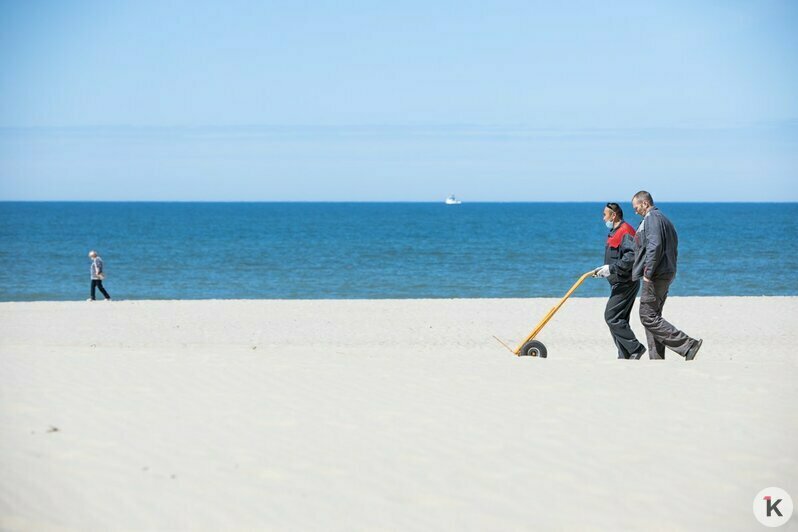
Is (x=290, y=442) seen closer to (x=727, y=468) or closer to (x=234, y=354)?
(x=727, y=468)

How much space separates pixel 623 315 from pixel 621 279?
43 centimetres

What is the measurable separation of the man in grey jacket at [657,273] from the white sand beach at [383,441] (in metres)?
0.57

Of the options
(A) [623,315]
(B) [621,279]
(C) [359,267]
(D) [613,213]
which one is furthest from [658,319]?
(C) [359,267]

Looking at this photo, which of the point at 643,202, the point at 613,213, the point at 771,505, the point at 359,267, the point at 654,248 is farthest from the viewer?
the point at 359,267

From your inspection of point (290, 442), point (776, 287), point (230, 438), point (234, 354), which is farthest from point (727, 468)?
point (776, 287)

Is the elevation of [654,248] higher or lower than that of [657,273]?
higher

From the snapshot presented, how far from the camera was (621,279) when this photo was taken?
916 cm

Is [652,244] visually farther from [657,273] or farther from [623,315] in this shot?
[623,315]

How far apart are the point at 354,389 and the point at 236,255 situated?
138 feet

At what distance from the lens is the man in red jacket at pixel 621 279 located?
30.0ft

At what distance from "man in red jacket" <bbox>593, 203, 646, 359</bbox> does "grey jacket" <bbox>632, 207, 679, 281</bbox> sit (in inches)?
5.8

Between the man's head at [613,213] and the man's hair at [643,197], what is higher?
the man's hair at [643,197]

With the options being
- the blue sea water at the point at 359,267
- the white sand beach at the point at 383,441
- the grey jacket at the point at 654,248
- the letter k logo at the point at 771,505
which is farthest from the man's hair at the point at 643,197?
the blue sea water at the point at 359,267

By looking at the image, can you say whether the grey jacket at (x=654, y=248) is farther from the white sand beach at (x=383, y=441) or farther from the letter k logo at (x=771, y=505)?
the letter k logo at (x=771, y=505)
